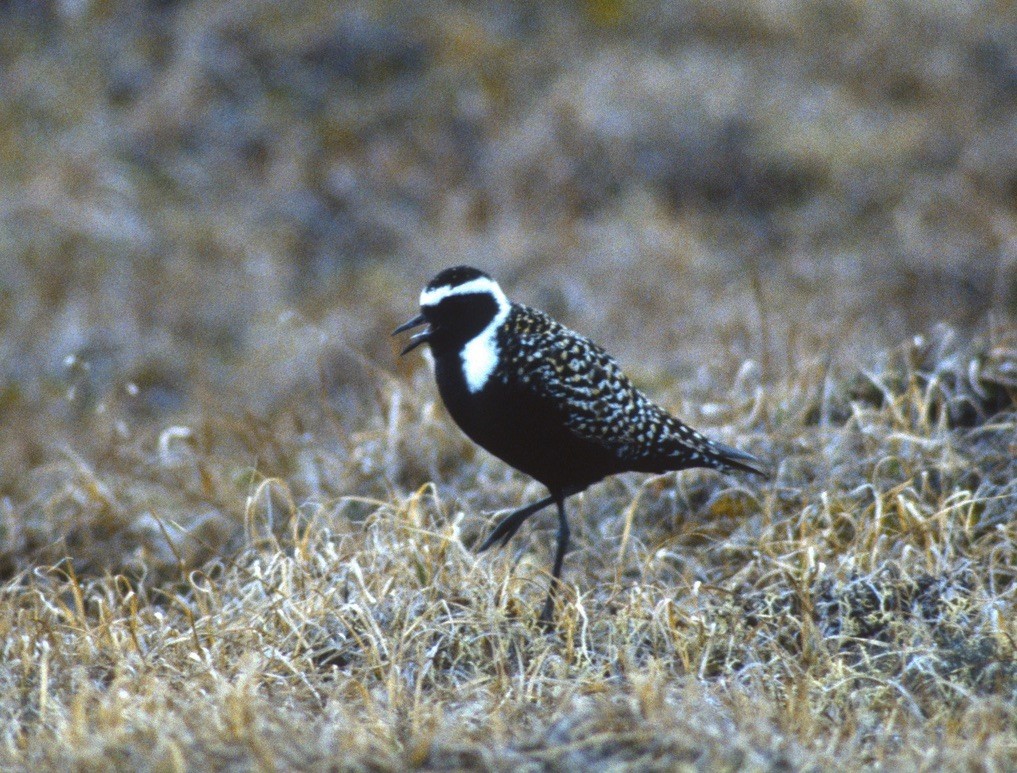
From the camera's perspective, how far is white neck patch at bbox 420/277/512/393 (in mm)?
4133

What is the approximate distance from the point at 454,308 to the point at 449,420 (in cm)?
176

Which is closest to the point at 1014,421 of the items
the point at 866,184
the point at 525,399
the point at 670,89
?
the point at 525,399

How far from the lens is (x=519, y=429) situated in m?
4.16

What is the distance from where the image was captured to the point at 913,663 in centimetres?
373

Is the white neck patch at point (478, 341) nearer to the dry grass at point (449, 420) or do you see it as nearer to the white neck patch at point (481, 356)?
the white neck patch at point (481, 356)

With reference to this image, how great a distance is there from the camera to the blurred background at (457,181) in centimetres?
853

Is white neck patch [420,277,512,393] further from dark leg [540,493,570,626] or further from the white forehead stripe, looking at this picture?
dark leg [540,493,570,626]

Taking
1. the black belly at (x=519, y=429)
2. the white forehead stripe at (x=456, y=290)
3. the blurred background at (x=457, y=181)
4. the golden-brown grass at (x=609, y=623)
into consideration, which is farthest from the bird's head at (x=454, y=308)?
the blurred background at (x=457, y=181)

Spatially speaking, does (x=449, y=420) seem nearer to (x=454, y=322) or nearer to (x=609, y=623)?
(x=454, y=322)

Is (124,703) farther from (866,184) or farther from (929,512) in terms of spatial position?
(866,184)

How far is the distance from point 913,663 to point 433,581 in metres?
1.45

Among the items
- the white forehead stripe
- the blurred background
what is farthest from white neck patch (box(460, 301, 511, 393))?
the blurred background

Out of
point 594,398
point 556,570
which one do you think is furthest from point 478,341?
point 556,570

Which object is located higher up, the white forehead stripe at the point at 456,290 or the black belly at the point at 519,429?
the white forehead stripe at the point at 456,290
